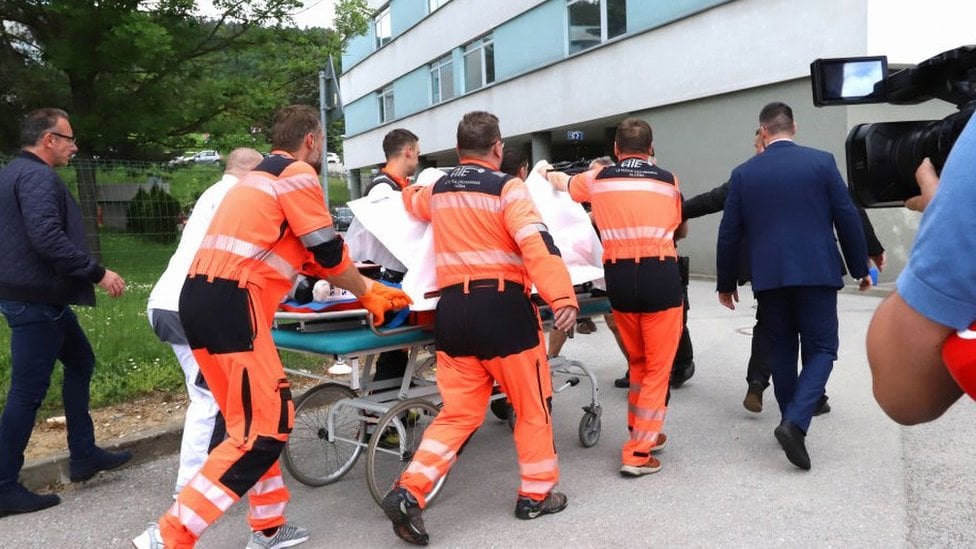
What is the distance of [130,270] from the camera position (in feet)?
30.5

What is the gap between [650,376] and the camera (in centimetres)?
442

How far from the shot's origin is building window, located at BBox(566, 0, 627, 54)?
16.5m

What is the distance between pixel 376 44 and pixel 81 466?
30549 mm

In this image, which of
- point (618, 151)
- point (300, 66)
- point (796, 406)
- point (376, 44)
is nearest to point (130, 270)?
point (618, 151)

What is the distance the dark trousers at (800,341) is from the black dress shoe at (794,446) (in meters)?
0.08

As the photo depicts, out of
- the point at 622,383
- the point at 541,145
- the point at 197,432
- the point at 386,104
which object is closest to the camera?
the point at 197,432

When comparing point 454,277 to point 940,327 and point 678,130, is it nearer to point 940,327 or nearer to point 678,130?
point 940,327

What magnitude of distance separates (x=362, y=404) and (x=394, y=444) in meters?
0.60

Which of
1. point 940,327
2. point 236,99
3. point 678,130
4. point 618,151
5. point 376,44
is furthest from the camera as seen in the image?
point 376,44

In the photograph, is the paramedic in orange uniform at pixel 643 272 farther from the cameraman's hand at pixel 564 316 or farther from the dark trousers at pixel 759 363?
the dark trousers at pixel 759 363

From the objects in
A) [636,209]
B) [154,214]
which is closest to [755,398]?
[636,209]

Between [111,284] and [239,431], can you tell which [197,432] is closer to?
[239,431]

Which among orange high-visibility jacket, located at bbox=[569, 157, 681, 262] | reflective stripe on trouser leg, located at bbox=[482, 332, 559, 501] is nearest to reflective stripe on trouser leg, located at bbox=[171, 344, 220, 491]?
reflective stripe on trouser leg, located at bbox=[482, 332, 559, 501]

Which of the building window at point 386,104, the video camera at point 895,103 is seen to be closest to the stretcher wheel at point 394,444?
the video camera at point 895,103
